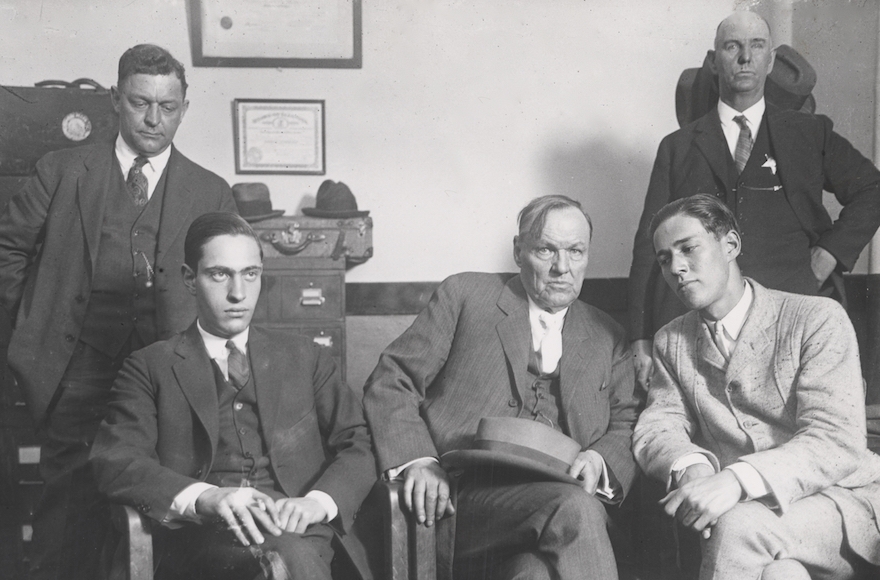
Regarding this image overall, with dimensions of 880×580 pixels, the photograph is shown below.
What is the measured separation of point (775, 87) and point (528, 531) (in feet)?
7.03

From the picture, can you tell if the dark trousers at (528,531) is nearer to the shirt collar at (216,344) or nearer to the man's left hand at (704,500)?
the man's left hand at (704,500)

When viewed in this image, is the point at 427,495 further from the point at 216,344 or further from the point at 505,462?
the point at 216,344

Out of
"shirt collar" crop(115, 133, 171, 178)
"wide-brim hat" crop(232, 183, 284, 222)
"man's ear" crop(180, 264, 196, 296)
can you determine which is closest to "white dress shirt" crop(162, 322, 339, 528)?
"man's ear" crop(180, 264, 196, 296)

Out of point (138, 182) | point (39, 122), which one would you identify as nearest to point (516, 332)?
point (138, 182)

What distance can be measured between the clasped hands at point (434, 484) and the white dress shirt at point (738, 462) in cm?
23

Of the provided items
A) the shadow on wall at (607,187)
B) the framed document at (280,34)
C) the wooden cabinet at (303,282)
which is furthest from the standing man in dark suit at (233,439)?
the shadow on wall at (607,187)

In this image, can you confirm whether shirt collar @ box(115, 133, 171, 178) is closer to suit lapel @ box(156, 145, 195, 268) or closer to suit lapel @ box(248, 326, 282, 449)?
suit lapel @ box(156, 145, 195, 268)

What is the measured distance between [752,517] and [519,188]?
8.71 ft

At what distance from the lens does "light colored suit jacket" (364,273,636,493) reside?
101 inches

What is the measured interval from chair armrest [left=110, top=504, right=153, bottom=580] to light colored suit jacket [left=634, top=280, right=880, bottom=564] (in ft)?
4.45

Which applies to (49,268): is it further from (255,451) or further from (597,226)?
(597,226)

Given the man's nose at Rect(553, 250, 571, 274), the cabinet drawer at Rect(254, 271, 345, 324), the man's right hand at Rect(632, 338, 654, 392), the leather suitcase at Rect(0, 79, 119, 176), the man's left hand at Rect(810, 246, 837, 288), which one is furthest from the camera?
the cabinet drawer at Rect(254, 271, 345, 324)

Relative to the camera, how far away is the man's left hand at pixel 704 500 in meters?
2.12

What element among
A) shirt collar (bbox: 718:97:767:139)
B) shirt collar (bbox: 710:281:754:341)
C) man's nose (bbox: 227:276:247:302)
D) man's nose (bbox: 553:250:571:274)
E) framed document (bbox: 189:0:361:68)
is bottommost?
shirt collar (bbox: 710:281:754:341)
